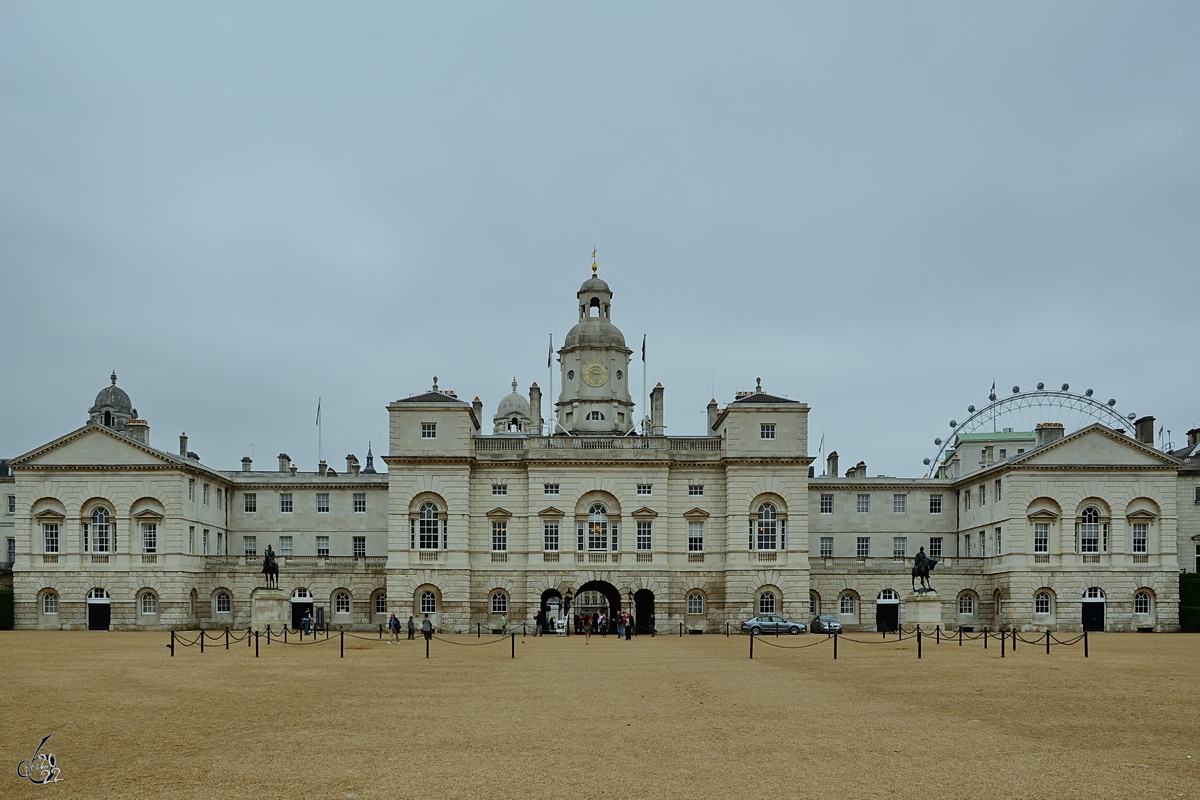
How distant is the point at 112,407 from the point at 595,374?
38.2 metres

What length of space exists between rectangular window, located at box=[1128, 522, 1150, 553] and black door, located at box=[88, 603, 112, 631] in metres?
55.9

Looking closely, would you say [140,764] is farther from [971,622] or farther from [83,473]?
[971,622]

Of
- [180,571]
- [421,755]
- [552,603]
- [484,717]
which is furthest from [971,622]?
[421,755]

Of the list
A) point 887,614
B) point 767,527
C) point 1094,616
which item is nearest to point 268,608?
point 767,527

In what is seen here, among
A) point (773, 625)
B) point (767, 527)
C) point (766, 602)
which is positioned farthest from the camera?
point (767, 527)

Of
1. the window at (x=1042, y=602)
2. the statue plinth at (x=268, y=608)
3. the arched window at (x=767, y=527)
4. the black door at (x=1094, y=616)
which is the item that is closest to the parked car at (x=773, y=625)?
the arched window at (x=767, y=527)

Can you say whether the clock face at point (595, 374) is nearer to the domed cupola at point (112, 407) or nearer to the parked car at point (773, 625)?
the parked car at point (773, 625)

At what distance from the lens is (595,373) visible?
72.9 metres

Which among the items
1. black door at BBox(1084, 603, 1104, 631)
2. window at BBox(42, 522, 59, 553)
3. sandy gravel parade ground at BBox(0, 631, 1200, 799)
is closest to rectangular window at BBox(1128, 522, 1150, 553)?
black door at BBox(1084, 603, 1104, 631)

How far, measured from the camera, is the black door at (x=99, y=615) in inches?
2537

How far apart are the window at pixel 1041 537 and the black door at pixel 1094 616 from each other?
12.3ft

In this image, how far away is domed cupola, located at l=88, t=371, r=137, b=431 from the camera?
3351 inches

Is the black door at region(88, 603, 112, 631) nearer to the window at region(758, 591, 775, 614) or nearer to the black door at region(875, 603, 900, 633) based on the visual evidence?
the window at region(758, 591, 775, 614)

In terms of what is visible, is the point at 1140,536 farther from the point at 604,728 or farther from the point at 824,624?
the point at 604,728
